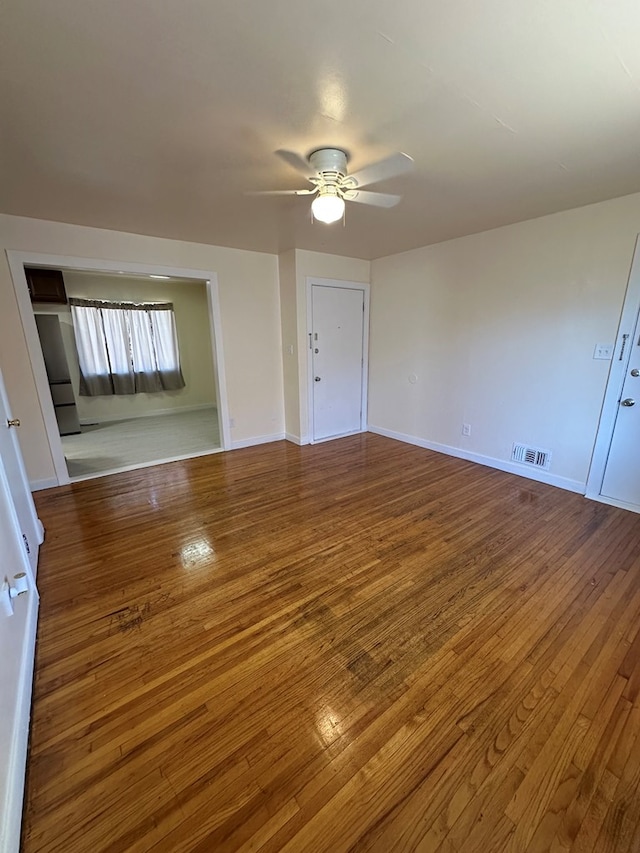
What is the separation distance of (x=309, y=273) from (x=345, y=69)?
275 centimetres

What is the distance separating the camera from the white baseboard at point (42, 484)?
3191 millimetres

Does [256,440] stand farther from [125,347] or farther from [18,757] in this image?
[18,757]

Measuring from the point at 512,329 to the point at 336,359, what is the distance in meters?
2.05

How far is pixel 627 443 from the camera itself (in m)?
2.68

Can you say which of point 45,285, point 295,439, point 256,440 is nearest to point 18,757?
point 256,440

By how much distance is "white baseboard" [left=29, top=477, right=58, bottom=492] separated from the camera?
319cm

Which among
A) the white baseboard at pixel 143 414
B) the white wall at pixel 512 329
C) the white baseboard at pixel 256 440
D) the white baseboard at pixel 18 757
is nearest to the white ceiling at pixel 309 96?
the white wall at pixel 512 329

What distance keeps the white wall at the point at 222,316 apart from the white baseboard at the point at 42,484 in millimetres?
27

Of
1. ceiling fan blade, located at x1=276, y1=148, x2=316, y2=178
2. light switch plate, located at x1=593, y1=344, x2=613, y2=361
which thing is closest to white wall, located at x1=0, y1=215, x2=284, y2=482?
ceiling fan blade, located at x1=276, y1=148, x2=316, y2=178

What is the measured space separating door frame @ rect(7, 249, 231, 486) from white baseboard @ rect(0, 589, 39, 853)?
2.13m

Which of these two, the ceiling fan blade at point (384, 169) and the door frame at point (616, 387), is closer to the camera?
the ceiling fan blade at point (384, 169)

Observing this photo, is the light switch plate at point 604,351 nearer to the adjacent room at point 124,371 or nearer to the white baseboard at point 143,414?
the adjacent room at point 124,371

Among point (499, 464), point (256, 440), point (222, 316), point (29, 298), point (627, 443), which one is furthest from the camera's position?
point (256, 440)

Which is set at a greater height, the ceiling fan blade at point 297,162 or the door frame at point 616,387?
the ceiling fan blade at point 297,162
